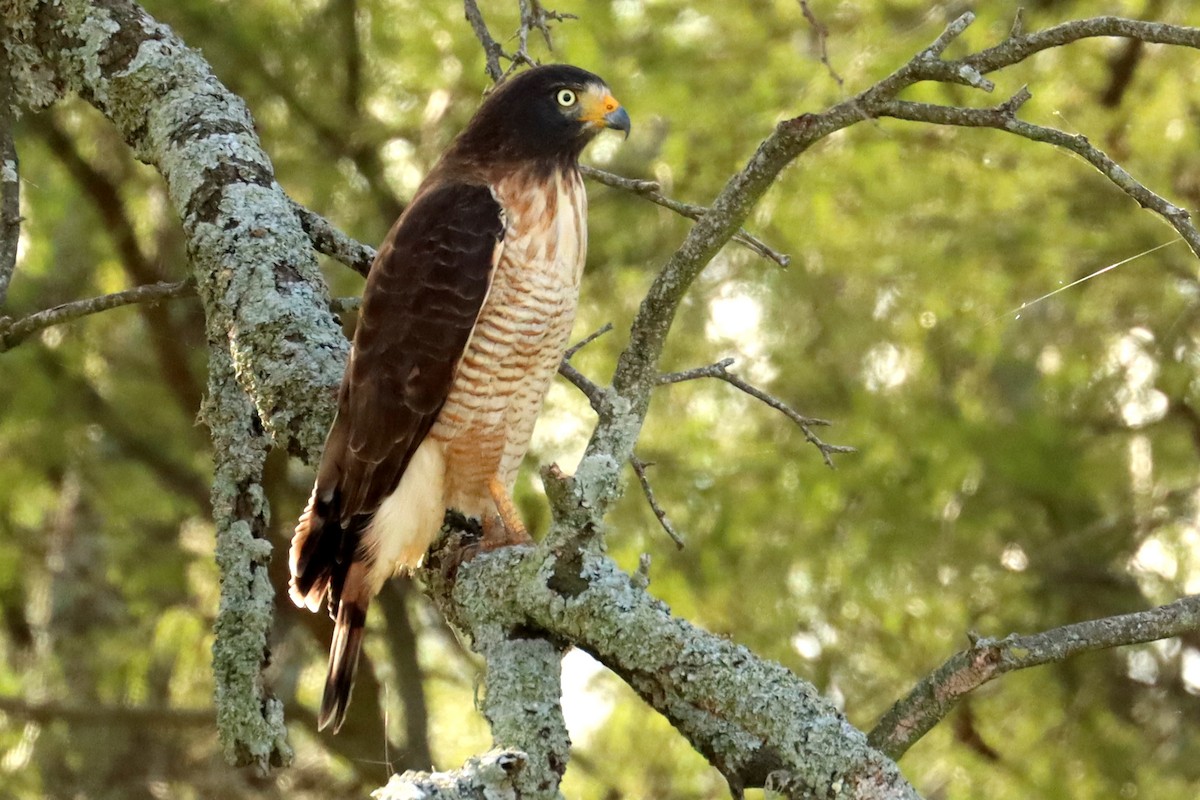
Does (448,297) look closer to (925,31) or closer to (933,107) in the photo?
(933,107)

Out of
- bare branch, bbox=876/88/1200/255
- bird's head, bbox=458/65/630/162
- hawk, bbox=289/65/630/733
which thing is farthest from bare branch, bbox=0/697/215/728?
bare branch, bbox=876/88/1200/255

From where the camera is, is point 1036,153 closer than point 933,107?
No

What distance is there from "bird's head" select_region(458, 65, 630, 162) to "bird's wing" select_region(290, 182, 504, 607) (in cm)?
35

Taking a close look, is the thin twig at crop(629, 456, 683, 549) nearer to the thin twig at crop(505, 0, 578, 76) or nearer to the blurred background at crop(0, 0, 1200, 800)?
the thin twig at crop(505, 0, 578, 76)

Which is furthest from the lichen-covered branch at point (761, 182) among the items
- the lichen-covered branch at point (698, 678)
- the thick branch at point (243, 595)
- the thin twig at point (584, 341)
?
the thick branch at point (243, 595)

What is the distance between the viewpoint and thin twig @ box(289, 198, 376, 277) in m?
3.97

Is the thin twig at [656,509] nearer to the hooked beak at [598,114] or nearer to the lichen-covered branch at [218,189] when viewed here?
the lichen-covered branch at [218,189]

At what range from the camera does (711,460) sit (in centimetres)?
739

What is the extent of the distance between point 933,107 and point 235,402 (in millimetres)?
1864

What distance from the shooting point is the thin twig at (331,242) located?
397 cm

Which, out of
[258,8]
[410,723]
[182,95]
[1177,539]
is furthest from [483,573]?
[1177,539]

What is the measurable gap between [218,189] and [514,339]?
89 cm

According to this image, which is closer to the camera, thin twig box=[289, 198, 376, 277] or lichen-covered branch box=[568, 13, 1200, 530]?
lichen-covered branch box=[568, 13, 1200, 530]

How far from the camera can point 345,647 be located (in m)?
3.94
